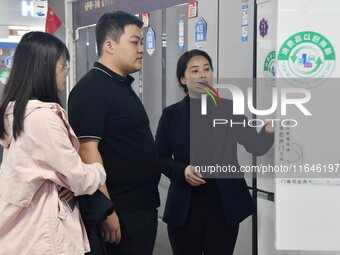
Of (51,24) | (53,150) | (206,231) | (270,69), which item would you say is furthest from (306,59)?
(51,24)

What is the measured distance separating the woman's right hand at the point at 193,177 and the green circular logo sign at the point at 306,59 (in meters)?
0.61

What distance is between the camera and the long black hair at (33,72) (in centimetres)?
159

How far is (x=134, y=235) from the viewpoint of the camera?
1.93 meters

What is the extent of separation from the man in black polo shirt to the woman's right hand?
165 mm

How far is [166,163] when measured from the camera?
2.21 m

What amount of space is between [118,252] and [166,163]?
1.63ft

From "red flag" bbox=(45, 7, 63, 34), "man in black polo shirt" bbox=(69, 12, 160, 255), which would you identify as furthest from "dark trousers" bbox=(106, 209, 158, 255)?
"red flag" bbox=(45, 7, 63, 34)

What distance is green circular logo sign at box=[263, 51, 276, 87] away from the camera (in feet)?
6.92

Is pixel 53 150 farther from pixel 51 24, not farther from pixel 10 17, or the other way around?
pixel 10 17


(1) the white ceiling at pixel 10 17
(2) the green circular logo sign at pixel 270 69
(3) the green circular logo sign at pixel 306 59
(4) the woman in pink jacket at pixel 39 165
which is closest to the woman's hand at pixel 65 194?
(4) the woman in pink jacket at pixel 39 165

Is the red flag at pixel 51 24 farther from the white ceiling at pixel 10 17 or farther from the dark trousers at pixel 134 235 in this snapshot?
the dark trousers at pixel 134 235

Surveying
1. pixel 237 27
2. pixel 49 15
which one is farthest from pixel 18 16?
pixel 237 27

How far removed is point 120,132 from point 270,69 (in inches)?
31.4

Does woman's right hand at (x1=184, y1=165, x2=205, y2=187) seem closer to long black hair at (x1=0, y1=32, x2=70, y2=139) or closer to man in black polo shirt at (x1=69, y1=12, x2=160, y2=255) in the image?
man in black polo shirt at (x1=69, y1=12, x2=160, y2=255)
